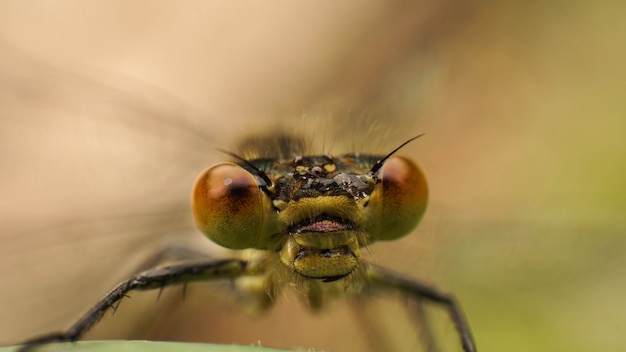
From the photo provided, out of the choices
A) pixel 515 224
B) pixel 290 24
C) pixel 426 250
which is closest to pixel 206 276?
pixel 426 250

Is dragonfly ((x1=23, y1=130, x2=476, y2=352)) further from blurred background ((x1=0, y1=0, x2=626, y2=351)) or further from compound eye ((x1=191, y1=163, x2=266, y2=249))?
blurred background ((x1=0, y1=0, x2=626, y2=351))

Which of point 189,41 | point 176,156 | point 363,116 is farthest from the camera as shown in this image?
point 189,41

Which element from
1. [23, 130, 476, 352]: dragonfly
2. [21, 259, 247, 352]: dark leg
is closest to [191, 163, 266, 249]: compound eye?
[23, 130, 476, 352]: dragonfly

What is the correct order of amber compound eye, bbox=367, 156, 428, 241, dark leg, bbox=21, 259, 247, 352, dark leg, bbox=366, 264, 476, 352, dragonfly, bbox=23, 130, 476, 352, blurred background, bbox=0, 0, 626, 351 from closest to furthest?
1. dark leg, bbox=21, 259, 247, 352
2. dragonfly, bbox=23, 130, 476, 352
3. amber compound eye, bbox=367, 156, 428, 241
4. dark leg, bbox=366, 264, 476, 352
5. blurred background, bbox=0, 0, 626, 351

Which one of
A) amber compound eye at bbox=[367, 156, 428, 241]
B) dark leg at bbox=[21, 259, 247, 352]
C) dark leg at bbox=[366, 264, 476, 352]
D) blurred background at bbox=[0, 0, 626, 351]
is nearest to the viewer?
dark leg at bbox=[21, 259, 247, 352]

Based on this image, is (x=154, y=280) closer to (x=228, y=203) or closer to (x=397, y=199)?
(x=228, y=203)

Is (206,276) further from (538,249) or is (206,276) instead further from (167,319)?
(538,249)

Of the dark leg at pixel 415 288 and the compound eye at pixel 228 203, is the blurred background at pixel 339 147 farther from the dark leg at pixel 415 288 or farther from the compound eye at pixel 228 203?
the compound eye at pixel 228 203

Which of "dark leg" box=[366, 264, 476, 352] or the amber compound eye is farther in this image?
"dark leg" box=[366, 264, 476, 352]
